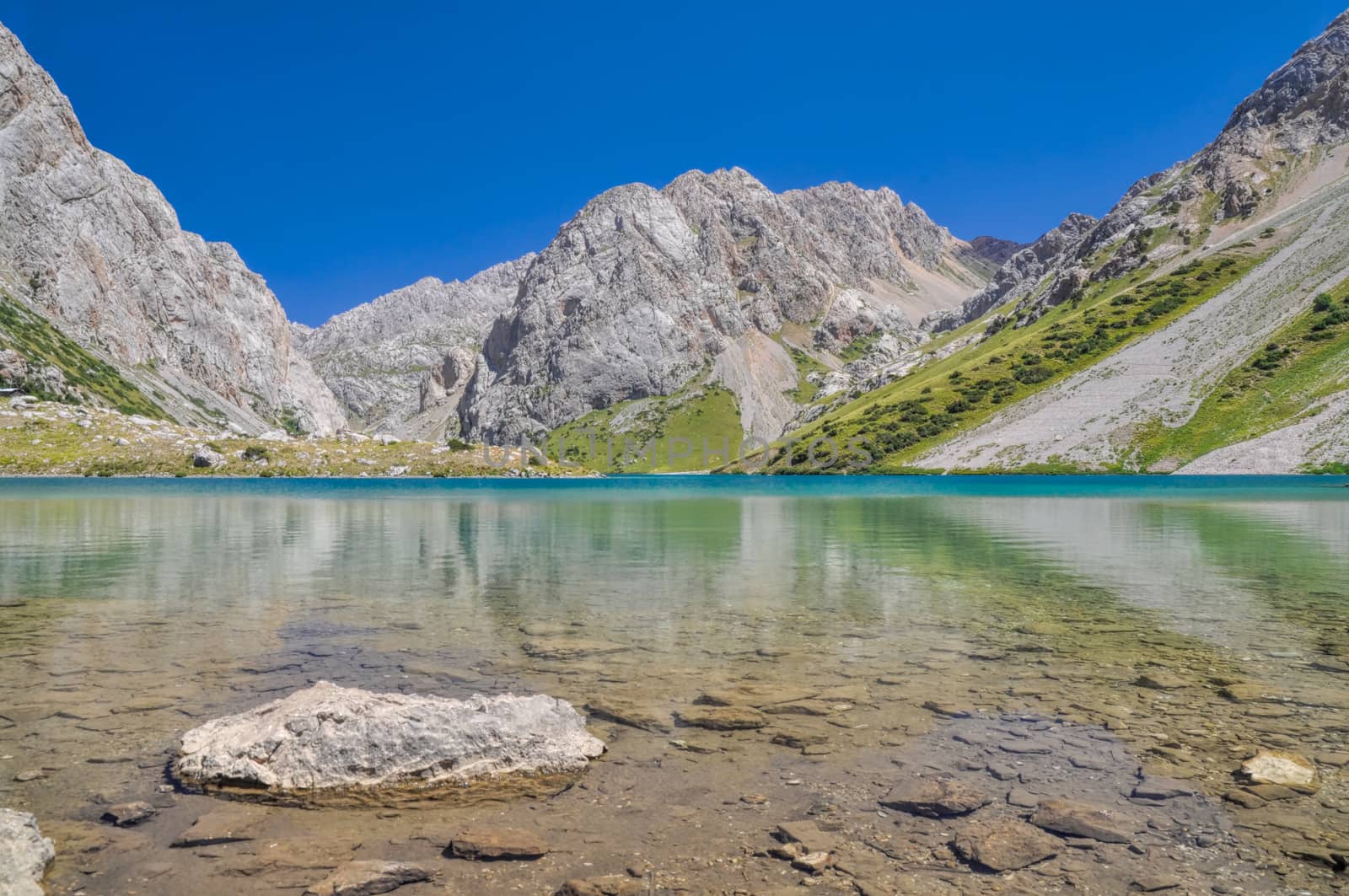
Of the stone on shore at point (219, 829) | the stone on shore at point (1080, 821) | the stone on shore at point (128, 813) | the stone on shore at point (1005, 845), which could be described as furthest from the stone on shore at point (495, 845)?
the stone on shore at point (1080, 821)

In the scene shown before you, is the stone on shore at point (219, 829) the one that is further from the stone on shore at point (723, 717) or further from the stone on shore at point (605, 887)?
the stone on shore at point (723, 717)

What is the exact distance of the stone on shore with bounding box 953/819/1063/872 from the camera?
7.96 m

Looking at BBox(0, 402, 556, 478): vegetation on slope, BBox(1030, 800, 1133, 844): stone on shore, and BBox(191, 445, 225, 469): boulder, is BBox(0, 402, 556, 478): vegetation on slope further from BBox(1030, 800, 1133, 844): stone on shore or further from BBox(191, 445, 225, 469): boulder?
BBox(1030, 800, 1133, 844): stone on shore

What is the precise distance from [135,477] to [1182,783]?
638ft

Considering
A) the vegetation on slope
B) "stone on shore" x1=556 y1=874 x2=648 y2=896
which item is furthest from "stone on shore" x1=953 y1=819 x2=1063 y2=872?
the vegetation on slope

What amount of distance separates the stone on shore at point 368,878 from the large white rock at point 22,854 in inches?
102

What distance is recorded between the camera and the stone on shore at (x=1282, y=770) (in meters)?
9.73

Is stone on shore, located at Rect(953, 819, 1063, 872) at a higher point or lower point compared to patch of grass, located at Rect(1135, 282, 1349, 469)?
lower

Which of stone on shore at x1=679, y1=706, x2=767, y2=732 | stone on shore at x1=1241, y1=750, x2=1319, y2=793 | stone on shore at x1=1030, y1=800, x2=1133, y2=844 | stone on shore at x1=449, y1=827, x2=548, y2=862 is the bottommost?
stone on shore at x1=679, y1=706, x2=767, y2=732

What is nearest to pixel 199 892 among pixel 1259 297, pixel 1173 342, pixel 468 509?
pixel 468 509

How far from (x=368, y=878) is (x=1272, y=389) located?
613 ft

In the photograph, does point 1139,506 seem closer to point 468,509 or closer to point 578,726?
point 468,509

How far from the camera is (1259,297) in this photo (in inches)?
7264

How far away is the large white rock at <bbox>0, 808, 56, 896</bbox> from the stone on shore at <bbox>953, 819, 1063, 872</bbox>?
9.26 m
